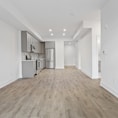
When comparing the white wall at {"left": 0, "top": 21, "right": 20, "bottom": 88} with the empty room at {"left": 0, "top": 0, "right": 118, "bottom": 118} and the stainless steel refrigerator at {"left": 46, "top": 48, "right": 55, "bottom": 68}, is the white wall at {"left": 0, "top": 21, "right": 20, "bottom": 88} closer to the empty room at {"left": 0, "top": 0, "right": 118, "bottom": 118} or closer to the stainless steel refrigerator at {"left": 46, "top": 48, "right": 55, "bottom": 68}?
the empty room at {"left": 0, "top": 0, "right": 118, "bottom": 118}

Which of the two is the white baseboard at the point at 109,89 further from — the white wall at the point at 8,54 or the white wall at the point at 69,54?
the white wall at the point at 69,54

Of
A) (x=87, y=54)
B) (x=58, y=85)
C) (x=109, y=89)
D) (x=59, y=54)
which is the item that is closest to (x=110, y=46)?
(x=109, y=89)

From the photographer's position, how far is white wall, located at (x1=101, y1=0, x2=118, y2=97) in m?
3.82

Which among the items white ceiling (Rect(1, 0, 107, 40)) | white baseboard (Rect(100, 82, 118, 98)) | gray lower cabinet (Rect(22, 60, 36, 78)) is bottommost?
white baseboard (Rect(100, 82, 118, 98))

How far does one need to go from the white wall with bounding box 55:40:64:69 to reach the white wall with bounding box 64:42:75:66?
3.33 metres

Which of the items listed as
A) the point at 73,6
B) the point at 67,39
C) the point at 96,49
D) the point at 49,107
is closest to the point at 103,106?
the point at 49,107

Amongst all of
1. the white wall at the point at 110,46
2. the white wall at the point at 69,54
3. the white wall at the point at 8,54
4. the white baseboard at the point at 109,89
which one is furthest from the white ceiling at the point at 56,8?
the white wall at the point at 69,54

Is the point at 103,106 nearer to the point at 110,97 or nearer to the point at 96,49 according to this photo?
the point at 110,97

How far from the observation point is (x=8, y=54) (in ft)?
19.3

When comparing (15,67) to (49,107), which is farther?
(15,67)

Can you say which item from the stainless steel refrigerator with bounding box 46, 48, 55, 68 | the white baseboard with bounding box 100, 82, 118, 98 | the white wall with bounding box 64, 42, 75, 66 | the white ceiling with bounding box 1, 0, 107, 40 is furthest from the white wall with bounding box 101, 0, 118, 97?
the white wall with bounding box 64, 42, 75, 66

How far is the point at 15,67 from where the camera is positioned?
6715mm

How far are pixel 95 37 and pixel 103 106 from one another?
4.22 m

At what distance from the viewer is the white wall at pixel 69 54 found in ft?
52.1
